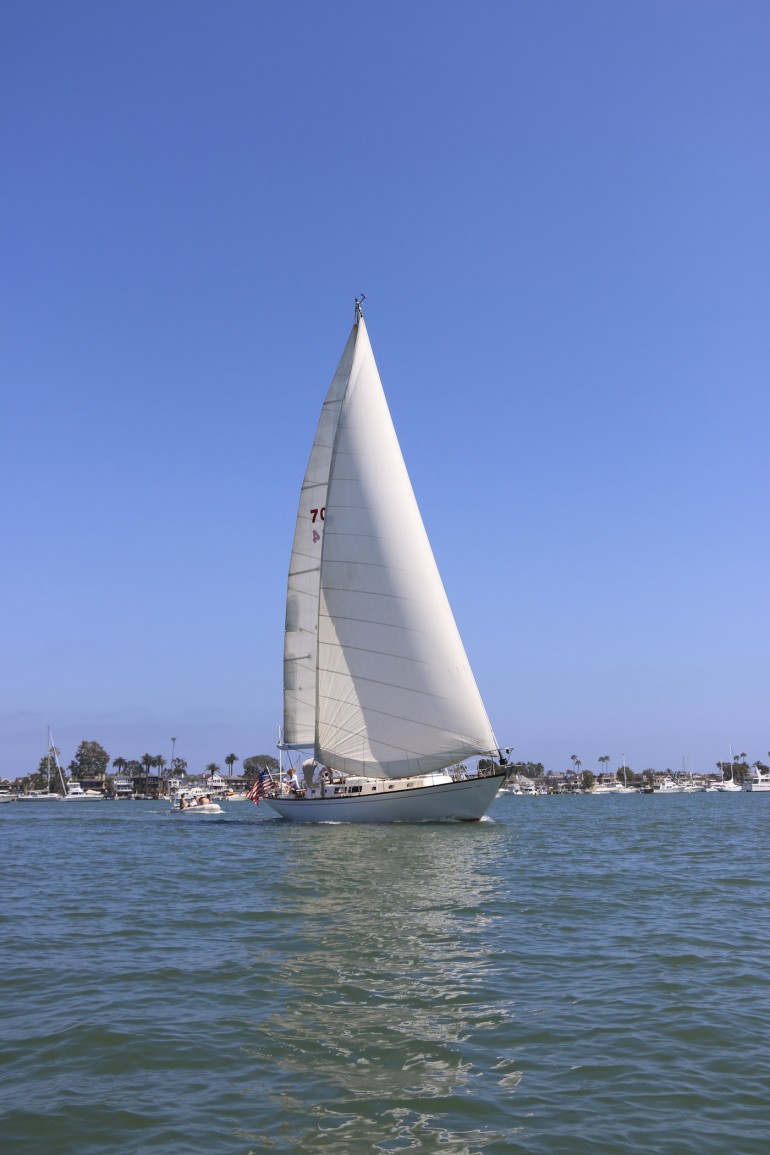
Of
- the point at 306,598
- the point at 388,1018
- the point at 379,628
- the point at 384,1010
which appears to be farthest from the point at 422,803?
the point at 388,1018

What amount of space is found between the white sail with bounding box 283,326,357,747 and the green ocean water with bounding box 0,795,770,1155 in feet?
88.8

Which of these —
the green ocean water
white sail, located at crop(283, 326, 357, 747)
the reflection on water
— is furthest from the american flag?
the reflection on water

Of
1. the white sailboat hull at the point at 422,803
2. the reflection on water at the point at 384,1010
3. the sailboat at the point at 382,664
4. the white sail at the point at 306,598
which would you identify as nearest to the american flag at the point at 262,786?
the white sail at the point at 306,598

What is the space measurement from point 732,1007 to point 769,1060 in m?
1.93

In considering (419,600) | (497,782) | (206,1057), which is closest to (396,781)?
(497,782)

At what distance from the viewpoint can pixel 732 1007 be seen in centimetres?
1057

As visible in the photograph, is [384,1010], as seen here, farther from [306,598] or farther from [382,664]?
[306,598]

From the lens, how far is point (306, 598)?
160 feet

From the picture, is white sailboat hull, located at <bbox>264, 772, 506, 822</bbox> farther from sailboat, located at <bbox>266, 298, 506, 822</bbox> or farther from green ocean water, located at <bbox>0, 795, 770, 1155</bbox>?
green ocean water, located at <bbox>0, 795, 770, 1155</bbox>

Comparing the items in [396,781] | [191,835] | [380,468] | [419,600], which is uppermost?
[380,468]

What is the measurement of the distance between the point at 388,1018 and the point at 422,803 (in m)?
30.4

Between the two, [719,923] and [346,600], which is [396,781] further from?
[719,923]

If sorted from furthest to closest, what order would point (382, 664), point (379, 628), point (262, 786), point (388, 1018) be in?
1. point (262, 786)
2. point (379, 628)
3. point (382, 664)
4. point (388, 1018)

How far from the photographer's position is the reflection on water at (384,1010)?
7441mm
